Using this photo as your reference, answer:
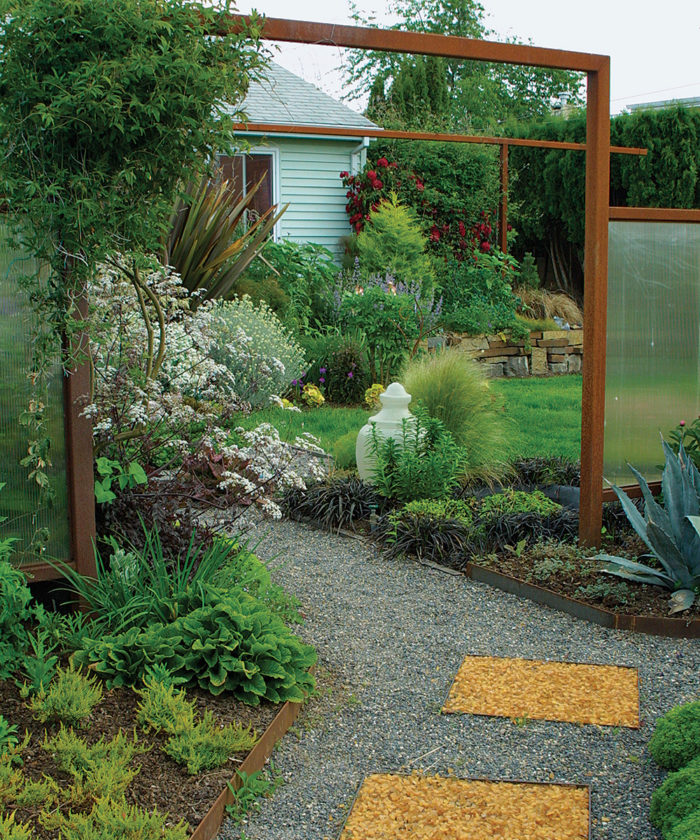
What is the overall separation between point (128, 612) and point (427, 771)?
4.16 feet

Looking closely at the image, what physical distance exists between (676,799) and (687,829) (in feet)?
0.69

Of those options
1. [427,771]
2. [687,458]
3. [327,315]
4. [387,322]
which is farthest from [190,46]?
[327,315]

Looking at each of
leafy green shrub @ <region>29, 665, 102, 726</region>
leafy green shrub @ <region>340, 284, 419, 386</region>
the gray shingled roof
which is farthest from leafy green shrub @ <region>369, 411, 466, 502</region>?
the gray shingled roof

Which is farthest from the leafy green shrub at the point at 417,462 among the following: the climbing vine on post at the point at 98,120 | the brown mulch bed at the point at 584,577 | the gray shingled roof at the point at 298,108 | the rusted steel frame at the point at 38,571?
the gray shingled roof at the point at 298,108

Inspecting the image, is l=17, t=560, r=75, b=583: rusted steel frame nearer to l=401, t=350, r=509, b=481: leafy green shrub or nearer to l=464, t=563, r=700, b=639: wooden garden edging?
l=464, t=563, r=700, b=639: wooden garden edging

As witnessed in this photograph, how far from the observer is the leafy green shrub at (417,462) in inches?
213

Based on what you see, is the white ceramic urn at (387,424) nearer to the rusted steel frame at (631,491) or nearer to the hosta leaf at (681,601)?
the rusted steel frame at (631,491)

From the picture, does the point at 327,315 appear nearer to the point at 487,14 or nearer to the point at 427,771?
the point at 427,771

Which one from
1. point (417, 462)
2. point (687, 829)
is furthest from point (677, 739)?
point (417, 462)

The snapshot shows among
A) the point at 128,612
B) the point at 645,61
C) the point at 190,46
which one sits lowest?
the point at 128,612

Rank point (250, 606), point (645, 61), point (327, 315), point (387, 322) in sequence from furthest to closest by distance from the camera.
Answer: point (645, 61) → point (327, 315) → point (387, 322) → point (250, 606)

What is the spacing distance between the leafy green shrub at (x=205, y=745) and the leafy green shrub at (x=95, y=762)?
0.35 feet

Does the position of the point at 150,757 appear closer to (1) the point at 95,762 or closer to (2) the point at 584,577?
(1) the point at 95,762

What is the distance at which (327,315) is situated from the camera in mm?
11359
